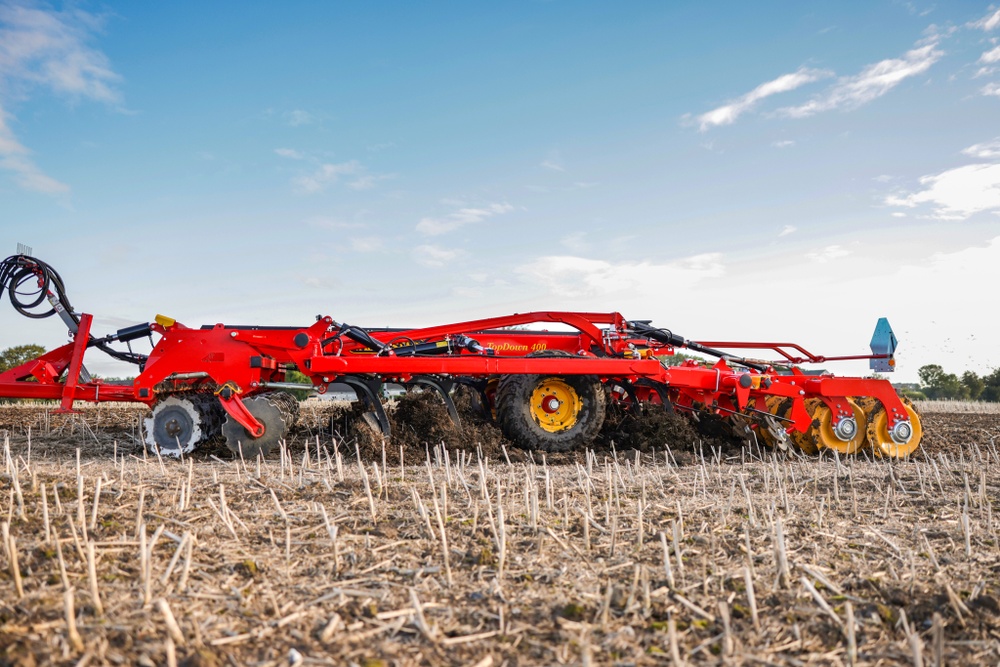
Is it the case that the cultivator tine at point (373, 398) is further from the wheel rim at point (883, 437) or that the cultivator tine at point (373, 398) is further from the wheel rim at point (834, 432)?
the wheel rim at point (883, 437)

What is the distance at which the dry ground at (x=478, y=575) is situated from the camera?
269 cm

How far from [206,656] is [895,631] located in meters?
2.54

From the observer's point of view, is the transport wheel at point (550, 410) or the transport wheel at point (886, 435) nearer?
the transport wheel at point (550, 410)

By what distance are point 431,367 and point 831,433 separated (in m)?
4.89

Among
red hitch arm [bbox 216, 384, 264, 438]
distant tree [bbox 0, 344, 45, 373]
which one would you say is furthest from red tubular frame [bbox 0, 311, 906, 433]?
distant tree [bbox 0, 344, 45, 373]

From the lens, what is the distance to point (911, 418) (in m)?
9.33

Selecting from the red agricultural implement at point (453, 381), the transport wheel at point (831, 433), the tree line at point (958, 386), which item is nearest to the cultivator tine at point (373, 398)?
the red agricultural implement at point (453, 381)

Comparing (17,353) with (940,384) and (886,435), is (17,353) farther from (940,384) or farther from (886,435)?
(940,384)

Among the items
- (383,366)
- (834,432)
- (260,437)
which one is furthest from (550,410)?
(834,432)

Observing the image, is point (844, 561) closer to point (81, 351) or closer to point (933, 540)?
point (933, 540)

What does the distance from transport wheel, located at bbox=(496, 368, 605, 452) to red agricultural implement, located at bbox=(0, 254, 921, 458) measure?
0.04ft

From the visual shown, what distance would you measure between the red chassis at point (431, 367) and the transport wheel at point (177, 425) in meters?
0.24

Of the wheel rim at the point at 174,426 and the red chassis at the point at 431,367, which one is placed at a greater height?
the red chassis at the point at 431,367

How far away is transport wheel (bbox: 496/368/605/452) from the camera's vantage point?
8.64 meters
